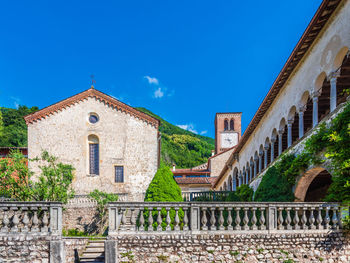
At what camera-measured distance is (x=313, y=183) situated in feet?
41.7

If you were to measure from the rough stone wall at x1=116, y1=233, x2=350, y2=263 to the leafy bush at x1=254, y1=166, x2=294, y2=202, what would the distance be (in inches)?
104

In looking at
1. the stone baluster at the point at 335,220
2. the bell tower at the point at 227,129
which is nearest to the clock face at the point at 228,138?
the bell tower at the point at 227,129

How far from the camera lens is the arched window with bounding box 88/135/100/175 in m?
23.5

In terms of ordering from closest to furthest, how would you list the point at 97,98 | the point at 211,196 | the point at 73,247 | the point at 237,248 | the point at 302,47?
the point at 237,248, the point at 73,247, the point at 302,47, the point at 211,196, the point at 97,98

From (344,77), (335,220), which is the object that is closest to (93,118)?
(344,77)

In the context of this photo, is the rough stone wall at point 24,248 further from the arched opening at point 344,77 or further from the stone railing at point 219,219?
the arched opening at point 344,77

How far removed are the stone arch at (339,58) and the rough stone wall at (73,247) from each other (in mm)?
10825

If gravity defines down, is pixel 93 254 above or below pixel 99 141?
below

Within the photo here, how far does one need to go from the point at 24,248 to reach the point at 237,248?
6462mm

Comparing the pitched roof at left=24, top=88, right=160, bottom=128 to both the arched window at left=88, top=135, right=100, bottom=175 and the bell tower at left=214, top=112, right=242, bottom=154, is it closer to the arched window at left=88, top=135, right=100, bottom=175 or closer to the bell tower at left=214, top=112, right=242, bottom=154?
the arched window at left=88, top=135, right=100, bottom=175

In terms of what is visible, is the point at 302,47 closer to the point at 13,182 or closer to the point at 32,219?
the point at 32,219

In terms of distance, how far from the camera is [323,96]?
10211 millimetres

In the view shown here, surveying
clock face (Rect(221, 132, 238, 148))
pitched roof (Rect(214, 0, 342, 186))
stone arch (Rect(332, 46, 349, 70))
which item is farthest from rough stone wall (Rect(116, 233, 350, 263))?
clock face (Rect(221, 132, 238, 148))

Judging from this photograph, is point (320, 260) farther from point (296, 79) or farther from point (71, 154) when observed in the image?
point (71, 154)
